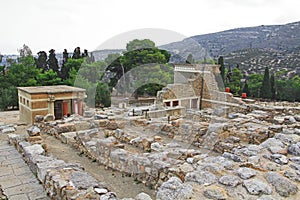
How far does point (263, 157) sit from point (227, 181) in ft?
5.43

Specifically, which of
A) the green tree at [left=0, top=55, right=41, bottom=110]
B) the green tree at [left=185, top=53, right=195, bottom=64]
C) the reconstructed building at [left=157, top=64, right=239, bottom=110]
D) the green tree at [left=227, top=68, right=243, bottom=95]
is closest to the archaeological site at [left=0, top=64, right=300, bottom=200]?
the reconstructed building at [left=157, top=64, right=239, bottom=110]

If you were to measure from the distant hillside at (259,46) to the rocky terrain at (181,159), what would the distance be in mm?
30728

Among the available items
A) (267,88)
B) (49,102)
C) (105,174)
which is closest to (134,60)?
(49,102)

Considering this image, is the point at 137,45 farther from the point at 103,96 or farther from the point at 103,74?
the point at 103,96

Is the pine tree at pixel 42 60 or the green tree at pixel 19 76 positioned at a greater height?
the pine tree at pixel 42 60

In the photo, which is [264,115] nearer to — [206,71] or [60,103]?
[206,71]

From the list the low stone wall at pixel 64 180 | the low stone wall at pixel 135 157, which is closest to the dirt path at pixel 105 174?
the low stone wall at pixel 135 157

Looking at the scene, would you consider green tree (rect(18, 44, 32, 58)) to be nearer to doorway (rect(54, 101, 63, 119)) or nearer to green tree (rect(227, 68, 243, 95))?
doorway (rect(54, 101, 63, 119))

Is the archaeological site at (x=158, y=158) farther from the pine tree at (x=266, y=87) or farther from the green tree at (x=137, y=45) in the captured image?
the pine tree at (x=266, y=87)

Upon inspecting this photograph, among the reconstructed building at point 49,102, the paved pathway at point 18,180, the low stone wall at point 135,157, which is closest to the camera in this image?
the paved pathway at point 18,180

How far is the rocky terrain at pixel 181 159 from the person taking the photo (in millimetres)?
4137

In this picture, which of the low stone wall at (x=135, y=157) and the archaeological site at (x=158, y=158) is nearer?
the archaeological site at (x=158, y=158)

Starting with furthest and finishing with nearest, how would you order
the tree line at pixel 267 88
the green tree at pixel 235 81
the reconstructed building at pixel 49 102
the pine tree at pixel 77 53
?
the pine tree at pixel 77 53 < the green tree at pixel 235 81 < the tree line at pixel 267 88 < the reconstructed building at pixel 49 102

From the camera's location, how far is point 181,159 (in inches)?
262
